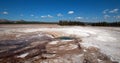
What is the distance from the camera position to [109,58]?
463 cm

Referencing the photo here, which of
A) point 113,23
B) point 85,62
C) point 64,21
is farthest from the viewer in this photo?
point 64,21

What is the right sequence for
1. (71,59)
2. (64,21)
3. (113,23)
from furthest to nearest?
1. (64,21)
2. (113,23)
3. (71,59)

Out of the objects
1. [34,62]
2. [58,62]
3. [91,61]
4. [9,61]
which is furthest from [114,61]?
[9,61]

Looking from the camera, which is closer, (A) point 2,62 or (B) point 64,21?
(A) point 2,62

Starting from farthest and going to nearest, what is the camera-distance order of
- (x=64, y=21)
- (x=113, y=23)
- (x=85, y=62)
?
(x=64, y=21) < (x=113, y=23) < (x=85, y=62)

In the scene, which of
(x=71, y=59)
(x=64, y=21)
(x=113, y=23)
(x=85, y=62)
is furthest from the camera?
(x=64, y=21)

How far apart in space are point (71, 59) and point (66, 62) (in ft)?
1.26

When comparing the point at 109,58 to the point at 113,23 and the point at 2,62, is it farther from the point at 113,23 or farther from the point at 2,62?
the point at 113,23

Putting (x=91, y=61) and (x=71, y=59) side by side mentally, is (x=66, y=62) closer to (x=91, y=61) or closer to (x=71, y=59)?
(x=71, y=59)

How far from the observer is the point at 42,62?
4211mm

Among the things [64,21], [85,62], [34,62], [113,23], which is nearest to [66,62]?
[85,62]

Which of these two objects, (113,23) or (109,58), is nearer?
(109,58)

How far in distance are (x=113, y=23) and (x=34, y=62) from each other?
2805 centimetres

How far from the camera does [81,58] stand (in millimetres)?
4586
